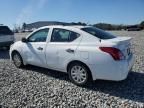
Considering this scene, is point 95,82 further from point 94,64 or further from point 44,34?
point 44,34

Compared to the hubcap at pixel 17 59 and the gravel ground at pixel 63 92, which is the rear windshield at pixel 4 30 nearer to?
the hubcap at pixel 17 59

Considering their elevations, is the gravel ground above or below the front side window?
below

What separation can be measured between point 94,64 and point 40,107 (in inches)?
68.2

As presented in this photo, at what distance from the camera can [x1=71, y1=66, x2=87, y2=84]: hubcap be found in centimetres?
634

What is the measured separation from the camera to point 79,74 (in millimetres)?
6430

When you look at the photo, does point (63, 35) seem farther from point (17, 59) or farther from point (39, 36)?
point (17, 59)

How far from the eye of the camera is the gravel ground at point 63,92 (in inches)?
211

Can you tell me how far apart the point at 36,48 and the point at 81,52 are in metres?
2.00

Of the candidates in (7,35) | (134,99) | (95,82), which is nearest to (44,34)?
(95,82)

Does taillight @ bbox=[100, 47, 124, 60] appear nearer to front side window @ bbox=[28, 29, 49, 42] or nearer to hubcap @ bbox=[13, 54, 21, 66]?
front side window @ bbox=[28, 29, 49, 42]

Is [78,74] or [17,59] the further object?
[17,59]

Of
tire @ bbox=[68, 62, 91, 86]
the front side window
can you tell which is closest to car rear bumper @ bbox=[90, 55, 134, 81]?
tire @ bbox=[68, 62, 91, 86]

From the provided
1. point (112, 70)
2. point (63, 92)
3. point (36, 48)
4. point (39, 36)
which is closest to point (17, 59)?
point (36, 48)

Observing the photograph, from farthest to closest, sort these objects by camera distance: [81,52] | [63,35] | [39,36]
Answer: [39,36], [63,35], [81,52]
